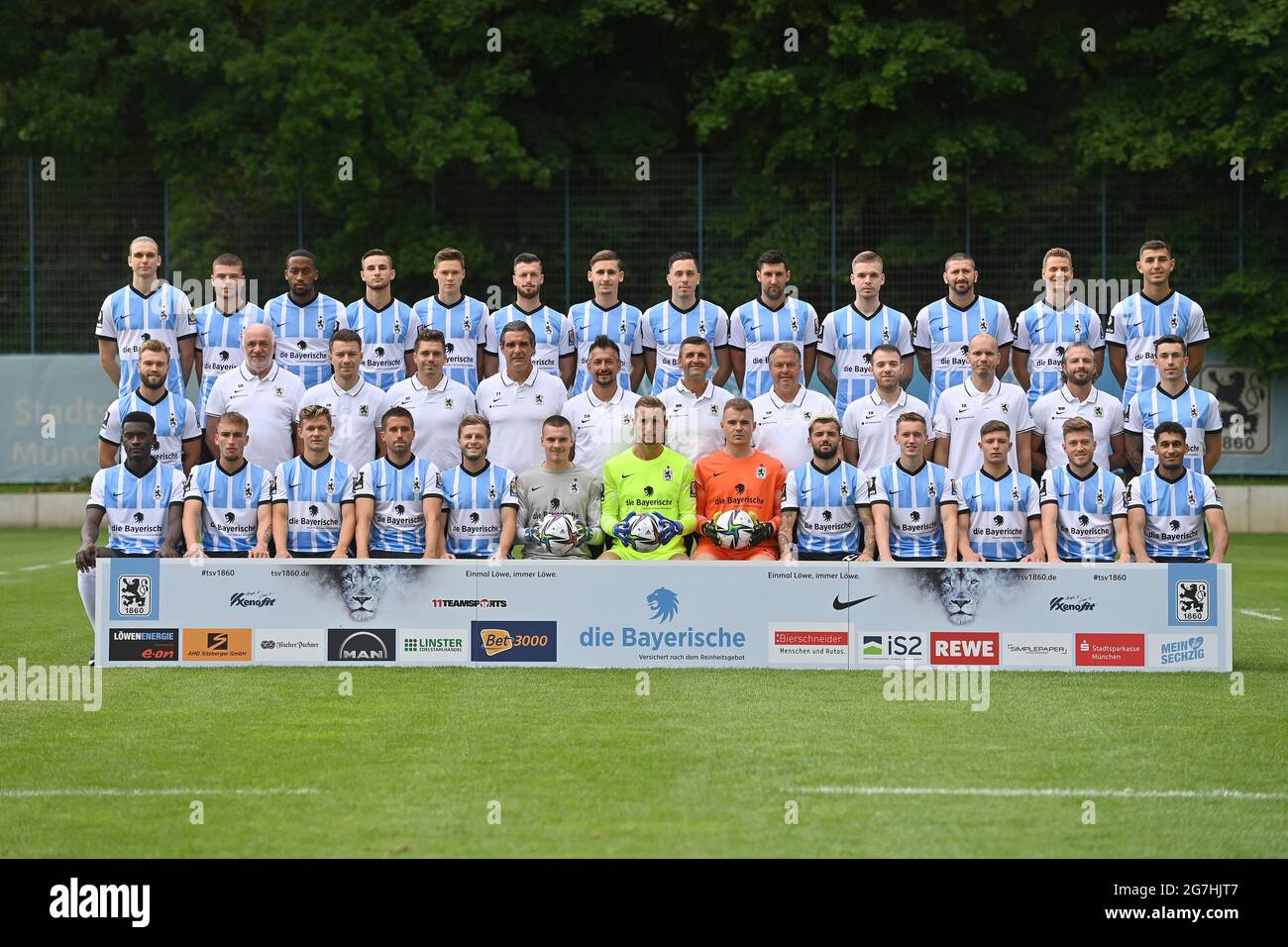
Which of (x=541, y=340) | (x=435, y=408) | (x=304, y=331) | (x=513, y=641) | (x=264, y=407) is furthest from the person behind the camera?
(x=541, y=340)

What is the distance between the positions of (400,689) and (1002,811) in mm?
3685

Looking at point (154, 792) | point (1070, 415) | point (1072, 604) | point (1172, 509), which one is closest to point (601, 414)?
point (1070, 415)

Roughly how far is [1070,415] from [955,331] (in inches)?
46.3

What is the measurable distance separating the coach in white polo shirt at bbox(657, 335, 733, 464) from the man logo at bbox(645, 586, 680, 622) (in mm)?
1822

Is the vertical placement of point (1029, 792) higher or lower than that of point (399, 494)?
lower

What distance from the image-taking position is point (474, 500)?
10430mm

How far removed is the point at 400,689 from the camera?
8.73 m

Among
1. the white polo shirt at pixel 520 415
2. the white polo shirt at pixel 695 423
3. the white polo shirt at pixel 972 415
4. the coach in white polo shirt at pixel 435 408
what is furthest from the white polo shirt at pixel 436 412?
the white polo shirt at pixel 972 415

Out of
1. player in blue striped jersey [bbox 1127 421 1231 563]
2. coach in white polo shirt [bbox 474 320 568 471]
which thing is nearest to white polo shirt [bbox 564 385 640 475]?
coach in white polo shirt [bbox 474 320 568 471]

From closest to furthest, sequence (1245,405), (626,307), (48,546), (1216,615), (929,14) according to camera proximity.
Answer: (1216,615) < (626,307) < (48,546) < (1245,405) < (929,14)

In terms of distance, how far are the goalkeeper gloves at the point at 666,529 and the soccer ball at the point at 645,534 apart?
0.7 inches

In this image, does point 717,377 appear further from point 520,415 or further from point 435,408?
point 435,408

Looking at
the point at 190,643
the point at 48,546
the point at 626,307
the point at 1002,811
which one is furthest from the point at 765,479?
the point at 48,546

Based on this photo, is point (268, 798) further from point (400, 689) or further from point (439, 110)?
point (439, 110)
